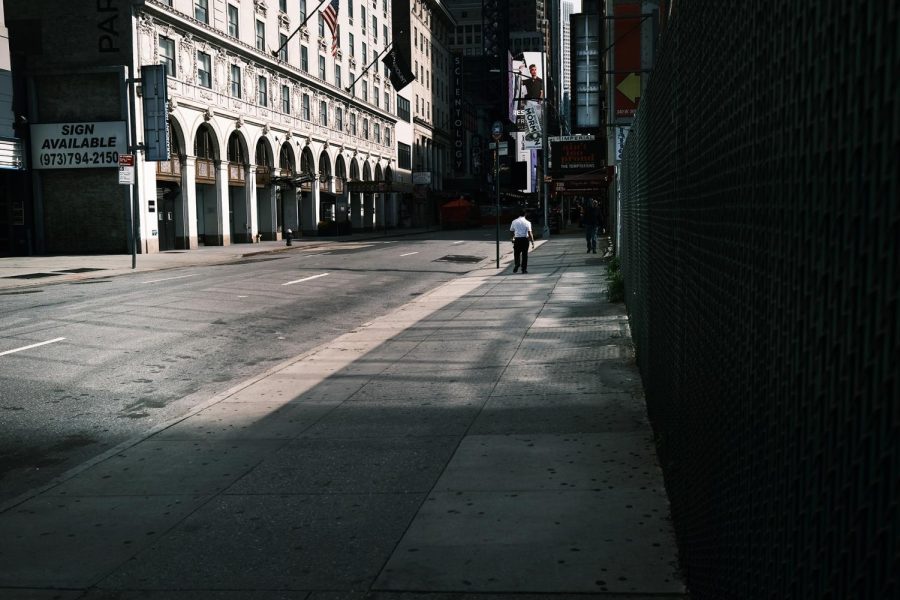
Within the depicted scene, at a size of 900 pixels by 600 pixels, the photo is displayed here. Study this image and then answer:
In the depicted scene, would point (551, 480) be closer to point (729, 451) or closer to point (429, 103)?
point (729, 451)

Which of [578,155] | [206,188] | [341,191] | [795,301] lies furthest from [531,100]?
[795,301]

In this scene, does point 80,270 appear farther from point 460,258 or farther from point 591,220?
point 591,220

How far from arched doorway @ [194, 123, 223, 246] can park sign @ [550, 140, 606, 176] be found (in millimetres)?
18243

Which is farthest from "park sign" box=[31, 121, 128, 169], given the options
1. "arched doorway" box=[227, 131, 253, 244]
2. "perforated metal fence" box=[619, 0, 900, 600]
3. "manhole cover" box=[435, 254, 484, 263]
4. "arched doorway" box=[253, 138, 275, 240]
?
"perforated metal fence" box=[619, 0, 900, 600]

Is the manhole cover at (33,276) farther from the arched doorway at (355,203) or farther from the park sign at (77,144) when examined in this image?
the arched doorway at (355,203)

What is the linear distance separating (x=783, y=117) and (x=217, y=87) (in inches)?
1921

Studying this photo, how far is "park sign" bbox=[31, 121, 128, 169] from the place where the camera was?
4019cm

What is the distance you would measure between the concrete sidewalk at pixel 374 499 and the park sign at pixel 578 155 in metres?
36.6

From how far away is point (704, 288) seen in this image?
3572 millimetres

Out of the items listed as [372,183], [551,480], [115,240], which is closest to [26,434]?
[551,480]

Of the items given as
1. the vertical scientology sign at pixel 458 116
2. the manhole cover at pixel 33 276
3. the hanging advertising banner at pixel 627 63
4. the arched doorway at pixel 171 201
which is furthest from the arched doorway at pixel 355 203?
the hanging advertising banner at pixel 627 63

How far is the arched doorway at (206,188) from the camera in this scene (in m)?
47.2

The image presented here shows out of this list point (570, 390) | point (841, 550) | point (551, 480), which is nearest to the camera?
point (841, 550)

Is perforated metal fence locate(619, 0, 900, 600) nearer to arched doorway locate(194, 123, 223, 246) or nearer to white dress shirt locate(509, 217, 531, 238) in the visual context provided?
white dress shirt locate(509, 217, 531, 238)
